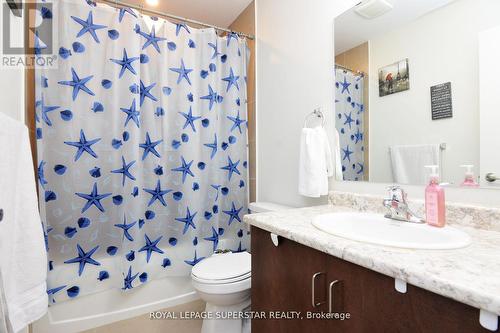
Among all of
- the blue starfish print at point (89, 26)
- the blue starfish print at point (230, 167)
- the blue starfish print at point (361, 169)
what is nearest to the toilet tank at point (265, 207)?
the blue starfish print at point (230, 167)

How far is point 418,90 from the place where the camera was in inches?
40.3

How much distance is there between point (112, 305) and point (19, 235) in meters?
1.06

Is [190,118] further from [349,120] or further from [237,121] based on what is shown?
[349,120]

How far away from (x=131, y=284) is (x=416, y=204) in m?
1.65

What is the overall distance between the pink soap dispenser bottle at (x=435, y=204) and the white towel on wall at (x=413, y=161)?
0.11 metres

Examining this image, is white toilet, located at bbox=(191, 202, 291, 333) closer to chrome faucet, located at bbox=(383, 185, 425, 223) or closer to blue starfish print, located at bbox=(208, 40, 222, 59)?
chrome faucet, located at bbox=(383, 185, 425, 223)

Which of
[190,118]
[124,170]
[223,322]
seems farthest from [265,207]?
[124,170]

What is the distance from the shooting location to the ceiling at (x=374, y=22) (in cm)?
101

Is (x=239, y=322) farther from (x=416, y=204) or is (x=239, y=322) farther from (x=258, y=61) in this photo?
(x=258, y=61)

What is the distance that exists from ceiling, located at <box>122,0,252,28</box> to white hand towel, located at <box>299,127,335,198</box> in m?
1.45

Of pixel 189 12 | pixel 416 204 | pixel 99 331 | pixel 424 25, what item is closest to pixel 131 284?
pixel 99 331

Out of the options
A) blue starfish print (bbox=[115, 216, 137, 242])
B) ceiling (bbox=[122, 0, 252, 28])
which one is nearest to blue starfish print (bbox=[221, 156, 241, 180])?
blue starfish print (bbox=[115, 216, 137, 242])

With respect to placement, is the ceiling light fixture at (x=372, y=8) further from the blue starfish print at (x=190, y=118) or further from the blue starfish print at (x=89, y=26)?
the blue starfish print at (x=89, y=26)

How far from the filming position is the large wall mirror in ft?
2.79
